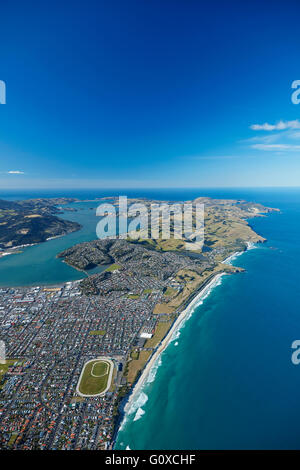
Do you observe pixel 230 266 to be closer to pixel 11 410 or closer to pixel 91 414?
pixel 91 414

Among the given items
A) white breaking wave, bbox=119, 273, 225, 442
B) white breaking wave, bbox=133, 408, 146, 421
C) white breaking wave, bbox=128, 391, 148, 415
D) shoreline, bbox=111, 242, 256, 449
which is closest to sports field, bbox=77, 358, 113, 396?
shoreline, bbox=111, 242, 256, 449

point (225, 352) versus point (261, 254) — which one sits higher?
point (261, 254)

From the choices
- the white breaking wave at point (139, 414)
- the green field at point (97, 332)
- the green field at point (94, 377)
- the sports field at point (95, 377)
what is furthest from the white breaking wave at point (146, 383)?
the green field at point (97, 332)

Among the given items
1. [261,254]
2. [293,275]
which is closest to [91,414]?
[293,275]

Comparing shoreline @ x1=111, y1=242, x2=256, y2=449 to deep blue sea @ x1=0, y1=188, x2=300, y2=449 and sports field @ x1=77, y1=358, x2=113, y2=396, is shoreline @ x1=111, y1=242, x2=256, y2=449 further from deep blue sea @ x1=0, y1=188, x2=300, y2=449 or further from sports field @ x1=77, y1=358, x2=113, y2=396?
sports field @ x1=77, y1=358, x2=113, y2=396

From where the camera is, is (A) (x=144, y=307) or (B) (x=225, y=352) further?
(A) (x=144, y=307)

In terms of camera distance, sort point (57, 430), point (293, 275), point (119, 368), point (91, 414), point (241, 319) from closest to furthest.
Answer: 1. point (57, 430)
2. point (91, 414)
3. point (119, 368)
4. point (241, 319)
5. point (293, 275)

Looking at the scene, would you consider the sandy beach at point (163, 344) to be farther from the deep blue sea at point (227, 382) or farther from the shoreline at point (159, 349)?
the deep blue sea at point (227, 382)

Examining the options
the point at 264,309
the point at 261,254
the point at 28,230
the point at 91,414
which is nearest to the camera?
the point at 91,414

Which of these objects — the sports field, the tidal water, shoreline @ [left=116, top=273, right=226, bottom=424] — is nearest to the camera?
the tidal water
